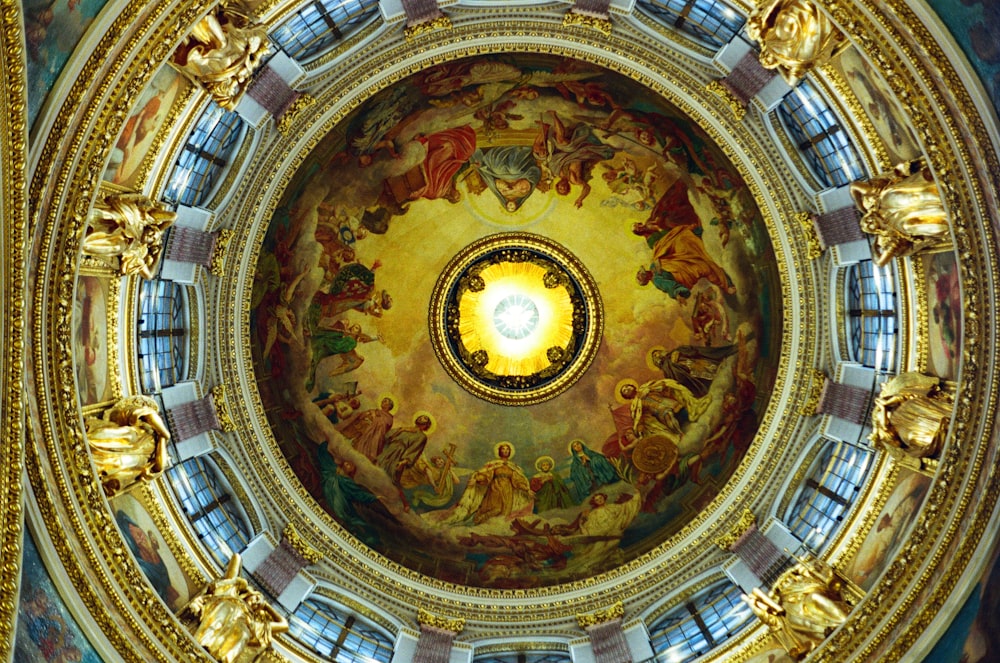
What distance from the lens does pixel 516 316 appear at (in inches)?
1019

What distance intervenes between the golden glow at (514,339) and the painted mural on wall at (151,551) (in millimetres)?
11306

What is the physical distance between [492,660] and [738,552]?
250 inches

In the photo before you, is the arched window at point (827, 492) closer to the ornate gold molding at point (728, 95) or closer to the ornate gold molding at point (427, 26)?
the ornate gold molding at point (728, 95)

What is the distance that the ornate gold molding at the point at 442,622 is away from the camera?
20.7 metres

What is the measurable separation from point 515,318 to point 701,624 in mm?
10302

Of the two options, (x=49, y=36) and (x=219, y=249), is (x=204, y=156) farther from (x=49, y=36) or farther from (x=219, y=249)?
(x=49, y=36)

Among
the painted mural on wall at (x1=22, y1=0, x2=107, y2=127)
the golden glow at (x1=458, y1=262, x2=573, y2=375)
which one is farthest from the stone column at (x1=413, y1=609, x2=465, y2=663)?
the painted mural on wall at (x1=22, y1=0, x2=107, y2=127)

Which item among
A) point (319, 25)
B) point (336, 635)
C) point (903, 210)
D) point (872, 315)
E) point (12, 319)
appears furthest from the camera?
point (336, 635)

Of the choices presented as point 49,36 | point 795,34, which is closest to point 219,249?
point 49,36

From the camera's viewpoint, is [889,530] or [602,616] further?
[602,616]

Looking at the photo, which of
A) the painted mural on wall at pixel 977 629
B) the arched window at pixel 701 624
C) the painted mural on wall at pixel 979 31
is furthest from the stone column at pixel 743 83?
the arched window at pixel 701 624

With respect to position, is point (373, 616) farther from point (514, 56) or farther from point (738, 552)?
point (514, 56)

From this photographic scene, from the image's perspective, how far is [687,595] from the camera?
67.6 feet

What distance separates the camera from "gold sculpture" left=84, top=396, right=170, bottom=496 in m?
15.0
